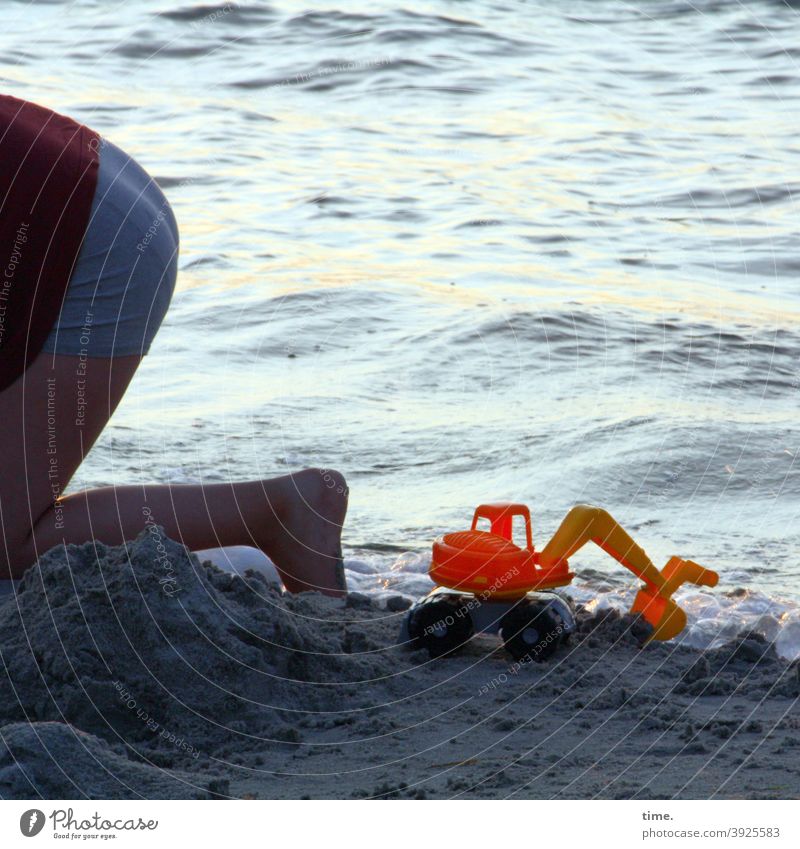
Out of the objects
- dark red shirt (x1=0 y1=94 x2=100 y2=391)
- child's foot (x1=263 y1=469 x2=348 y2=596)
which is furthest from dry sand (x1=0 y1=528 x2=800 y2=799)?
dark red shirt (x1=0 y1=94 x2=100 y2=391)

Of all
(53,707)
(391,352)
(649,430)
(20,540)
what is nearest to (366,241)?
(391,352)

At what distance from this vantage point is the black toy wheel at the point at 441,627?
10.0 feet

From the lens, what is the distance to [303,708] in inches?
108

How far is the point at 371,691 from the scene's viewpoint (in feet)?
9.36

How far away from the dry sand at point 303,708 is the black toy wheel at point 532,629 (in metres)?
0.05

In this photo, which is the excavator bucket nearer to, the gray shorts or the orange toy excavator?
the orange toy excavator

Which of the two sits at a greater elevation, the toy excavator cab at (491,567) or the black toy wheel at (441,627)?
the toy excavator cab at (491,567)

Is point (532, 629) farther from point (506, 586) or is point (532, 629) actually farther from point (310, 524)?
point (310, 524)

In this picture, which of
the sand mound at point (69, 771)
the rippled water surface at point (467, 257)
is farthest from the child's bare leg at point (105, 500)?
the sand mound at point (69, 771)

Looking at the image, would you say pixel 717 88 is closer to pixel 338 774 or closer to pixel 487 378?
pixel 487 378

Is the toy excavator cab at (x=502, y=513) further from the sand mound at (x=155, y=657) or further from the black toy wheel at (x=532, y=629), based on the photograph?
the sand mound at (x=155, y=657)

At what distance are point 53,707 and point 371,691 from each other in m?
0.67

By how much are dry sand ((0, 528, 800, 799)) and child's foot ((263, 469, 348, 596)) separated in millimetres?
290

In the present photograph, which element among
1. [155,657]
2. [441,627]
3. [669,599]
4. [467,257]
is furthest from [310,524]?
[467,257]
